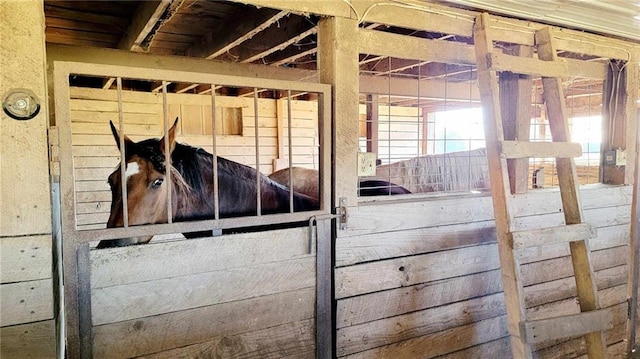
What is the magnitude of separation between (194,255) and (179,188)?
0.35 meters

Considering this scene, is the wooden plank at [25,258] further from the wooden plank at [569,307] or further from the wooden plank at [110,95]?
the wooden plank at [110,95]

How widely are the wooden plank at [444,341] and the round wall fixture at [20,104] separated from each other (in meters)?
1.39

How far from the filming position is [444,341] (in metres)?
1.81

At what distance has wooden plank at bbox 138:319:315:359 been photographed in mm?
1272

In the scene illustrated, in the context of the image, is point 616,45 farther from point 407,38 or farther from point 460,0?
point 407,38

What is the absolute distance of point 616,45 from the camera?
2.21 meters

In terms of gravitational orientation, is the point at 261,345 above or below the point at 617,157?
below

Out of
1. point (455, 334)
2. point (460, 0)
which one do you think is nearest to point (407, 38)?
point (460, 0)

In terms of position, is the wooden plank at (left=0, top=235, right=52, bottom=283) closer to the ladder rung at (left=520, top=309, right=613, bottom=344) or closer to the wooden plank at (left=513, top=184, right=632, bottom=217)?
the ladder rung at (left=520, top=309, right=613, bottom=344)

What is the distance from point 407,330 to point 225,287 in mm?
882

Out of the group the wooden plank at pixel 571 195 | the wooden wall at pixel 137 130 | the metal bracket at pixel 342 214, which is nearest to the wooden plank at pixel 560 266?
the wooden plank at pixel 571 195

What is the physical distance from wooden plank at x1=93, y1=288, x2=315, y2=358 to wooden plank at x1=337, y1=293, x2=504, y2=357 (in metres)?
0.23

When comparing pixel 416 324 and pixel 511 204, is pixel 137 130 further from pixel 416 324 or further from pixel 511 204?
pixel 511 204

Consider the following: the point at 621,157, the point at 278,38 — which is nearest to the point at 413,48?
the point at 278,38
